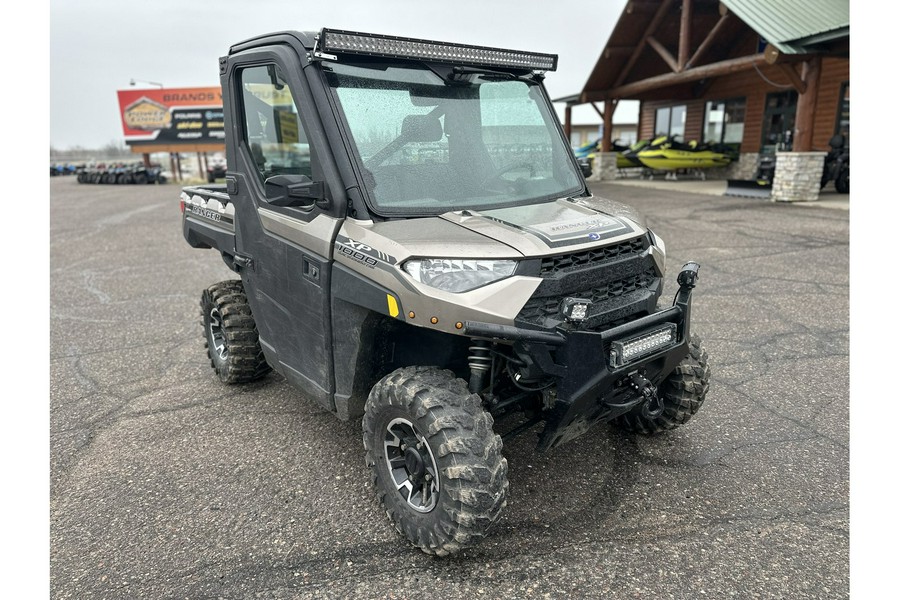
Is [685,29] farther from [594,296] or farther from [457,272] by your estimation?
[457,272]

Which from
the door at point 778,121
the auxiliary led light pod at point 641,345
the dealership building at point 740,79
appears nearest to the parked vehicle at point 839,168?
the dealership building at point 740,79

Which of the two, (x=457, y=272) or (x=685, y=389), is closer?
(x=457, y=272)

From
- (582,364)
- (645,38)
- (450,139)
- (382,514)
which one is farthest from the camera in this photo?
(645,38)

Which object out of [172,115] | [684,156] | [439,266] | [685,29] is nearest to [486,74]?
[439,266]

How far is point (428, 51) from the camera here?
312 cm

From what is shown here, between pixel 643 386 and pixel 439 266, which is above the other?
pixel 439 266

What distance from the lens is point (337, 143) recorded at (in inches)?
115

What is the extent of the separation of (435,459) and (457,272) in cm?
82

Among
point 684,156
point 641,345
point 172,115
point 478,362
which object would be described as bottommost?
point 478,362

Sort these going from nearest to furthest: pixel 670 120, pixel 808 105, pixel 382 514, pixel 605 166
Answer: pixel 382 514, pixel 808 105, pixel 605 166, pixel 670 120

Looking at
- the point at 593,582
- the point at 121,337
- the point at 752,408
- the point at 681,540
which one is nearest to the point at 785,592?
the point at 681,540

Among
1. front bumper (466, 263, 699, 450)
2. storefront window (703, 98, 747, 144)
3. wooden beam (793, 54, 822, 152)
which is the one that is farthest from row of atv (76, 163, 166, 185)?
front bumper (466, 263, 699, 450)

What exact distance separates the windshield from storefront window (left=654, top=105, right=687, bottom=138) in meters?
24.7

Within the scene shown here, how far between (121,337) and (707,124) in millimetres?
24177
